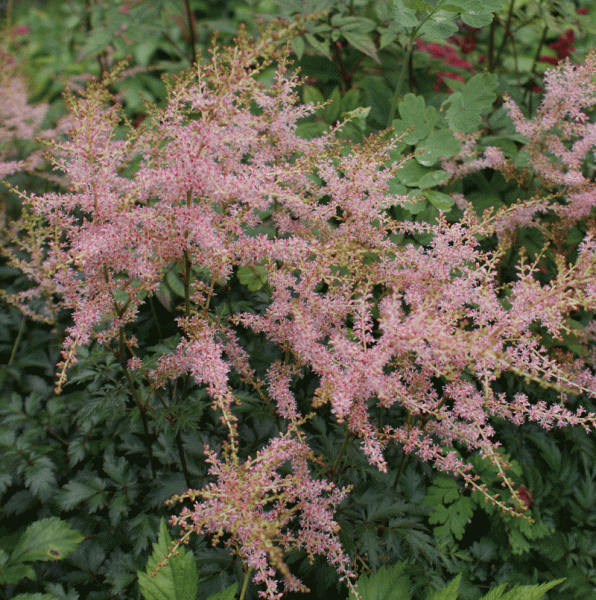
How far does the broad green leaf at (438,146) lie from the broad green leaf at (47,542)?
206 centimetres

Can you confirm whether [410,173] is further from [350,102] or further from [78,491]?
[78,491]

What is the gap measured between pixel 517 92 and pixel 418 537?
268cm

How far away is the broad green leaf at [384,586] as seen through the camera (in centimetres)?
169

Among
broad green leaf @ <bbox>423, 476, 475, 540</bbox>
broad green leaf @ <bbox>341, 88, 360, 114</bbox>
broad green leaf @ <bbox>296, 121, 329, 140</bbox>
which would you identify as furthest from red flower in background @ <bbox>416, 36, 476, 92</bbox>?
broad green leaf @ <bbox>423, 476, 475, 540</bbox>

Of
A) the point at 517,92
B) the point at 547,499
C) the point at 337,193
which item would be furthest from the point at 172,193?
the point at 517,92

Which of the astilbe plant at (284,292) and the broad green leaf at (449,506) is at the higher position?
the astilbe plant at (284,292)

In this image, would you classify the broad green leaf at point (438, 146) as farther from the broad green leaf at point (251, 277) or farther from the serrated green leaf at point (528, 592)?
the serrated green leaf at point (528, 592)

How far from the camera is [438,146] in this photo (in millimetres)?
2156

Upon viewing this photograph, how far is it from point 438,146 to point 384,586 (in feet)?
5.78

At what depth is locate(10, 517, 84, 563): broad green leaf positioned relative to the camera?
175 centimetres

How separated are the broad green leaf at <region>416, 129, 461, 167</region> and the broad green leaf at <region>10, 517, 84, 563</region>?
6.75 feet

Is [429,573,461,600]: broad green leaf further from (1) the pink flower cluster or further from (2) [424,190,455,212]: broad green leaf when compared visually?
(2) [424,190,455,212]: broad green leaf

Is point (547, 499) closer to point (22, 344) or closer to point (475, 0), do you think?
point (475, 0)

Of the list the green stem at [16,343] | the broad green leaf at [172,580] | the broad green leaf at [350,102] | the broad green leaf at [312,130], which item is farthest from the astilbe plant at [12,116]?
the broad green leaf at [172,580]
